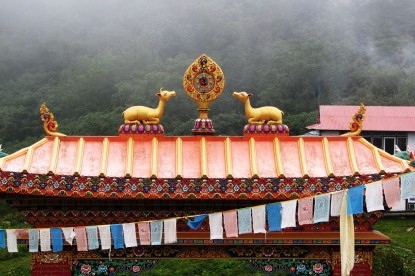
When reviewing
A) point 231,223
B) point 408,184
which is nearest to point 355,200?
point 408,184

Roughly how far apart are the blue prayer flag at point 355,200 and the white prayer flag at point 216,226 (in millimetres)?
1569

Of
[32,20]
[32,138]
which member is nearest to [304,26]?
[32,20]

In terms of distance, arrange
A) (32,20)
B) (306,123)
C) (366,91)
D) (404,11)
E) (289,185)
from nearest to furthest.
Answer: (289,185) < (306,123) < (366,91) < (32,20) < (404,11)

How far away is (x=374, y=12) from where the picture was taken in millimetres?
71750

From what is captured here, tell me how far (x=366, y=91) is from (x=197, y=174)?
134ft

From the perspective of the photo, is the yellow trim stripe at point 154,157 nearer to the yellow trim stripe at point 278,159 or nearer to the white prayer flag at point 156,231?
the white prayer flag at point 156,231

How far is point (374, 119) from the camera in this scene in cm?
2725

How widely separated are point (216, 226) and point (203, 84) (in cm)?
209

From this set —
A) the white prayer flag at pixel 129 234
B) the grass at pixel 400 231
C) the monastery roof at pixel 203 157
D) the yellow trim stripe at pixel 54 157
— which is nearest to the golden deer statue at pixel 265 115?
the monastery roof at pixel 203 157

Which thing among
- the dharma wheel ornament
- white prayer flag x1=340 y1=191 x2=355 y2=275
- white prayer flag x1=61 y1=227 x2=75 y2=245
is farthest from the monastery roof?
white prayer flag x1=61 y1=227 x2=75 y2=245

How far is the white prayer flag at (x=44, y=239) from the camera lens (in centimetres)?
723

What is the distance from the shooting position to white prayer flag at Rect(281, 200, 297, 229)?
685 centimetres

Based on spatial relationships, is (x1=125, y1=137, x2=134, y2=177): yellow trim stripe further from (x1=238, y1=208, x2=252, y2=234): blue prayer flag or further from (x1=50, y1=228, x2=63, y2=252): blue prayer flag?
(x1=238, y1=208, x2=252, y2=234): blue prayer flag

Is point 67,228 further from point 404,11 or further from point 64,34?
point 404,11
